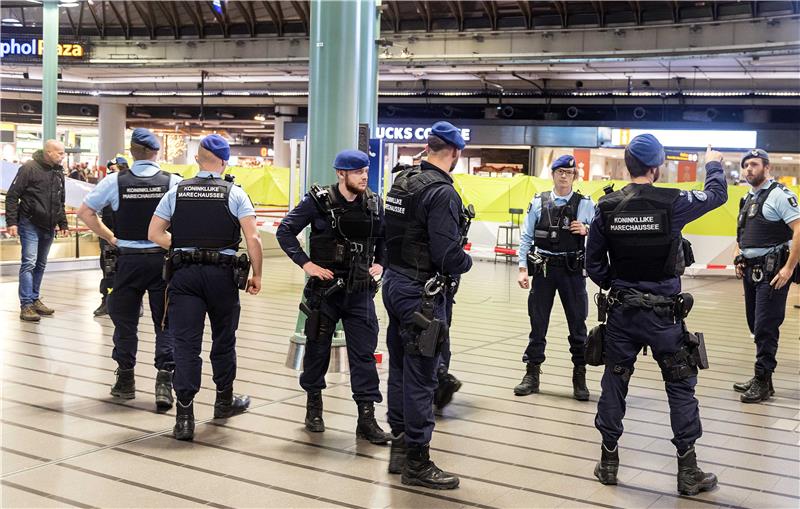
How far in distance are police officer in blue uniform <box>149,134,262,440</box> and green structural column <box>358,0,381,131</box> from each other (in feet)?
6.38

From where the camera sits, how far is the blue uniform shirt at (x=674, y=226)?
160 inches

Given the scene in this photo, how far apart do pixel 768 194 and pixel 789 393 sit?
4.97ft

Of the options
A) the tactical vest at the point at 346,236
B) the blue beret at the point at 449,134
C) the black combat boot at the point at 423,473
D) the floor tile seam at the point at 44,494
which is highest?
the blue beret at the point at 449,134

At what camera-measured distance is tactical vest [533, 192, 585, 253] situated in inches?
227

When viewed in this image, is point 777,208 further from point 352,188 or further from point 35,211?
point 35,211

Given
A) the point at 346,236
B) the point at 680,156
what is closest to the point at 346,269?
the point at 346,236

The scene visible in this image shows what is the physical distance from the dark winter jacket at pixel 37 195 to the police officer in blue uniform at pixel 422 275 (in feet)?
16.5

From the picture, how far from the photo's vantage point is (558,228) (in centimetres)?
576

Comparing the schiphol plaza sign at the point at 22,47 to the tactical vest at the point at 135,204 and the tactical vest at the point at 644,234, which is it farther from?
the tactical vest at the point at 644,234

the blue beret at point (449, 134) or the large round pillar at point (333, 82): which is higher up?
the large round pillar at point (333, 82)

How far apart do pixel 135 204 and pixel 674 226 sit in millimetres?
3188

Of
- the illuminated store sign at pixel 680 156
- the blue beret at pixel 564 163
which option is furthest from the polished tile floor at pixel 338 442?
the illuminated store sign at pixel 680 156

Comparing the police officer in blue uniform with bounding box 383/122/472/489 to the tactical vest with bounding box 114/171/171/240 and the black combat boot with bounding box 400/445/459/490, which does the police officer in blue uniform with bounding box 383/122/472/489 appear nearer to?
the black combat boot with bounding box 400/445/459/490

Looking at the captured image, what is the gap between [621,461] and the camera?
4.51 meters
